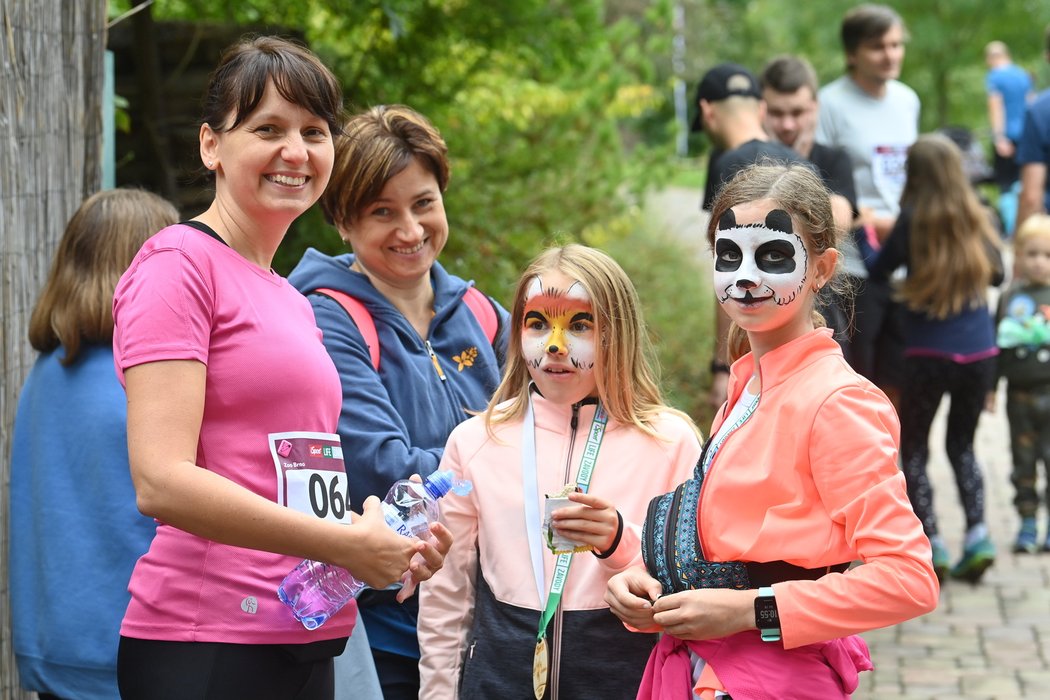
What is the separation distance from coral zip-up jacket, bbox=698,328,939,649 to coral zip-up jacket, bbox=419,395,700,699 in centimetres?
49

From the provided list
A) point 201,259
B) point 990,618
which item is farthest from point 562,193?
point 201,259

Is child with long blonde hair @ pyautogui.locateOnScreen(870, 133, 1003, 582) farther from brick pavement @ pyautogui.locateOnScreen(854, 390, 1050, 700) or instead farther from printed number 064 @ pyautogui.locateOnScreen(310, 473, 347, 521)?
printed number 064 @ pyautogui.locateOnScreen(310, 473, 347, 521)

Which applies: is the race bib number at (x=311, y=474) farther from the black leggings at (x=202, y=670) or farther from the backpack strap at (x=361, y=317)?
the backpack strap at (x=361, y=317)

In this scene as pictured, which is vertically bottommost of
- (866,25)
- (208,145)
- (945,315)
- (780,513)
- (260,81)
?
(780,513)

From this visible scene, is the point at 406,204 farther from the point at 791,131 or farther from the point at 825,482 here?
the point at 791,131

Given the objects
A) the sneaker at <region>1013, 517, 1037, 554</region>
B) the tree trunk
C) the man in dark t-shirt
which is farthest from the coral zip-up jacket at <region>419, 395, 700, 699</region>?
the sneaker at <region>1013, 517, 1037, 554</region>

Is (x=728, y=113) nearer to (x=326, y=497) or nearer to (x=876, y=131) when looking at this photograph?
(x=876, y=131)

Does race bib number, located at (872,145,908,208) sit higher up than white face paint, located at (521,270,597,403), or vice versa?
race bib number, located at (872,145,908,208)

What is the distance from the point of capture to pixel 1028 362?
7.65 m

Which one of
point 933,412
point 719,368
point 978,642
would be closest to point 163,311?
point 719,368

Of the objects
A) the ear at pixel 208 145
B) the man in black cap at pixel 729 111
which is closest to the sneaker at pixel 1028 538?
the man in black cap at pixel 729 111

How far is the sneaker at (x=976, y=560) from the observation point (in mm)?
7285

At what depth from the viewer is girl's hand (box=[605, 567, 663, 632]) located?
280cm

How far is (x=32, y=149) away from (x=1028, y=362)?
558 cm
